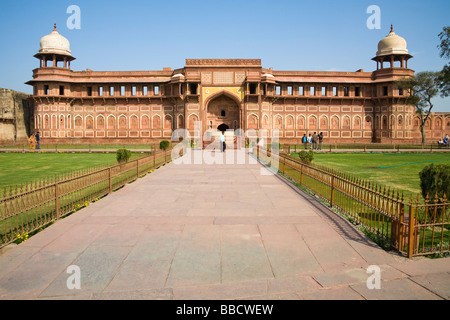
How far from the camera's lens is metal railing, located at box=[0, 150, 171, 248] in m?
4.19

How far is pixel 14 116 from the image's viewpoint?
3328 centimetres

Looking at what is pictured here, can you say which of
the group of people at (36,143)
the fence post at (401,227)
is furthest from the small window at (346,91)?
the fence post at (401,227)

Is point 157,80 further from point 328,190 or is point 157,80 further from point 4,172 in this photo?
point 328,190

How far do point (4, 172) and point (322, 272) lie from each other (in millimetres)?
11676

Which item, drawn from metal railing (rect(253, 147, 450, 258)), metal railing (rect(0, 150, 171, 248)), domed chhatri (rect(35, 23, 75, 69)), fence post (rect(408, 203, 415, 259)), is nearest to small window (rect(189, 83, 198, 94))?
domed chhatri (rect(35, 23, 75, 69))

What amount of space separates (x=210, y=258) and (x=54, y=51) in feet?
110

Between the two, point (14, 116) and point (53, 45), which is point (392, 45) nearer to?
point (53, 45)

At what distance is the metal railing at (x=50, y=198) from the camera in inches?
165

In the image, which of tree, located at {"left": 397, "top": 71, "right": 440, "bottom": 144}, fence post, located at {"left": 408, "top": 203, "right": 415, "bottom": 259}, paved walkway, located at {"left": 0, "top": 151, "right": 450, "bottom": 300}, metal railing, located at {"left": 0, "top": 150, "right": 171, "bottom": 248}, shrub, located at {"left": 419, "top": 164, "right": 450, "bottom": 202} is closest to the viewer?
paved walkway, located at {"left": 0, "top": 151, "right": 450, "bottom": 300}

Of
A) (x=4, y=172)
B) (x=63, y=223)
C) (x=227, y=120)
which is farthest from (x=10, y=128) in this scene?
(x=63, y=223)

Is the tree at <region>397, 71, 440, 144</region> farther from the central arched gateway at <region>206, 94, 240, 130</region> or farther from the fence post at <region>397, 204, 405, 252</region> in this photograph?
the fence post at <region>397, 204, 405, 252</region>

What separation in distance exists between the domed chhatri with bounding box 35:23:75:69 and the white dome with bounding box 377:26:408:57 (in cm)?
3037

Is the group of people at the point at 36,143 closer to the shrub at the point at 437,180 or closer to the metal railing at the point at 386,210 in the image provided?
the metal railing at the point at 386,210
